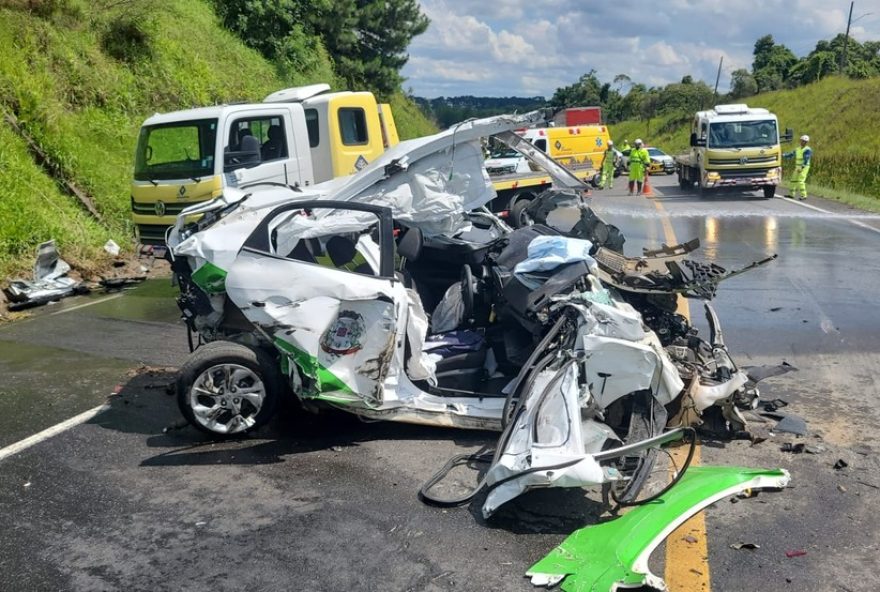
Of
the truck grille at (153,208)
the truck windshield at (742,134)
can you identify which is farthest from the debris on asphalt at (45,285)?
the truck windshield at (742,134)

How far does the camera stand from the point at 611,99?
302ft

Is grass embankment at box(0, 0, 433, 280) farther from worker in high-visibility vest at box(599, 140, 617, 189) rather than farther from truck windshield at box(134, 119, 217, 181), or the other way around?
worker in high-visibility vest at box(599, 140, 617, 189)

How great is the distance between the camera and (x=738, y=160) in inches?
918

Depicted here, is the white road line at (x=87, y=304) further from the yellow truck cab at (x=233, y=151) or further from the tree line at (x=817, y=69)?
the tree line at (x=817, y=69)

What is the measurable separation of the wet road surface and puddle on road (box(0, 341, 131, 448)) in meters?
0.02

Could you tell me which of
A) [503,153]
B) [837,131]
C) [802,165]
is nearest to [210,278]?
[503,153]

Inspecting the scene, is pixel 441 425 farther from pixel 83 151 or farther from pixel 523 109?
pixel 83 151

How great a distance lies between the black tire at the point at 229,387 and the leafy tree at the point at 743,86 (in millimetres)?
69215

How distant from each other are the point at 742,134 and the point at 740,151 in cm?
82

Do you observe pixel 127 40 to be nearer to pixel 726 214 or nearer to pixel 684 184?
pixel 726 214

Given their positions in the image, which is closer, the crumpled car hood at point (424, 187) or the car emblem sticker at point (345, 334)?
the car emblem sticker at point (345, 334)

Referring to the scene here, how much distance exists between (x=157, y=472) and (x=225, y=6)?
82.7 feet

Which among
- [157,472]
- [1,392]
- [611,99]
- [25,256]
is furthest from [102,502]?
[611,99]

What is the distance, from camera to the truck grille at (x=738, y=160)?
2322 centimetres
